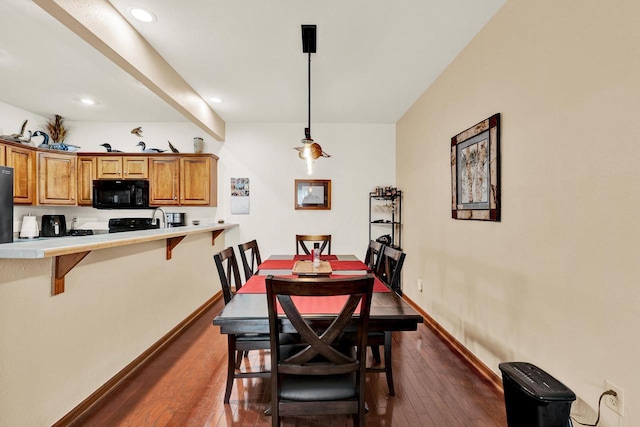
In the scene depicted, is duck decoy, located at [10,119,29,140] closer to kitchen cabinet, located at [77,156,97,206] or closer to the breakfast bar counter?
kitchen cabinet, located at [77,156,97,206]

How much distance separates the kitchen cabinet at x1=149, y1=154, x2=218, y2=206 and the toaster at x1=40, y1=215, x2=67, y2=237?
1358 millimetres

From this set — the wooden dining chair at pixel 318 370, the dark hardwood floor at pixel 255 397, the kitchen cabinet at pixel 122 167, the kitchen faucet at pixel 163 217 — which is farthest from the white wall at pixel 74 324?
the kitchen cabinet at pixel 122 167

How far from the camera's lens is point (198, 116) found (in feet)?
12.1

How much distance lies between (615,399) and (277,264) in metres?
2.27

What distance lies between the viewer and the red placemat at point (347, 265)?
104 inches

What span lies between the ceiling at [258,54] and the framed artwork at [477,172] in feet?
2.67

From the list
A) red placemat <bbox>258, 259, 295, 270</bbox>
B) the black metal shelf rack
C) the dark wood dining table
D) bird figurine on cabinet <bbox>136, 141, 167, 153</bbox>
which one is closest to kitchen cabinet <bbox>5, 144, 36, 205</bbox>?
bird figurine on cabinet <bbox>136, 141, 167, 153</bbox>

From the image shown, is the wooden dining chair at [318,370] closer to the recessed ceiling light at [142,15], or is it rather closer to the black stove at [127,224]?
the recessed ceiling light at [142,15]

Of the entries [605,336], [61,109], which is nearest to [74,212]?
[61,109]

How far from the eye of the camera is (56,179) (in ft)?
13.7

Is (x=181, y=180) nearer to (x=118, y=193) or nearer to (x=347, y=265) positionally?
(x=118, y=193)

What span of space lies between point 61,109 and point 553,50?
546 centimetres

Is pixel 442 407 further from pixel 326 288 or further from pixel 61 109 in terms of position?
pixel 61 109

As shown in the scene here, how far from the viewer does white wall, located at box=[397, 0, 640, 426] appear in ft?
4.25
